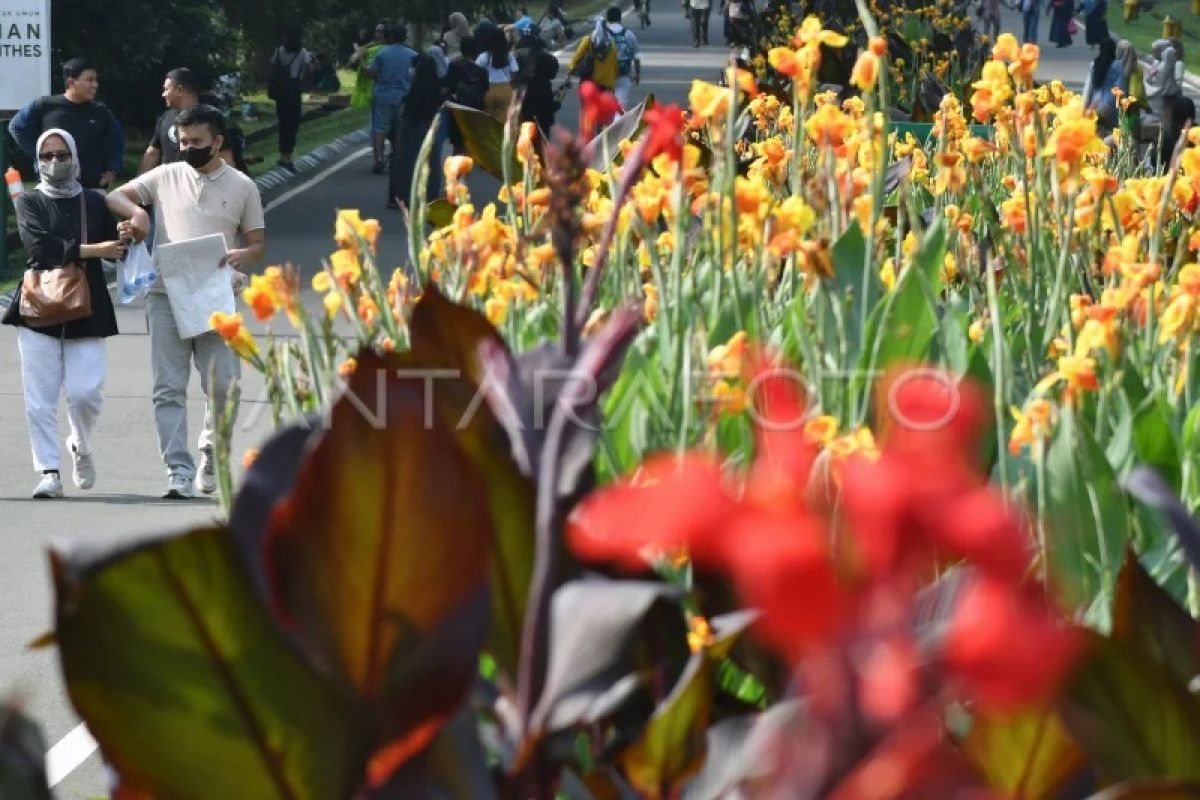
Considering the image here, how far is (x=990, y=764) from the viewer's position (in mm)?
1378

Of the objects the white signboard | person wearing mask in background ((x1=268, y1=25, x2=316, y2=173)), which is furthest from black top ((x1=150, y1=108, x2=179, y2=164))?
person wearing mask in background ((x1=268, y1=25, x2=316, y2=173))

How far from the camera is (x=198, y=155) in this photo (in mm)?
8781

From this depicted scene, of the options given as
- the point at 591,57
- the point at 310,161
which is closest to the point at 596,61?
the point at 591,57

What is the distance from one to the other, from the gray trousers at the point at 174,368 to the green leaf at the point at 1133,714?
7714mm

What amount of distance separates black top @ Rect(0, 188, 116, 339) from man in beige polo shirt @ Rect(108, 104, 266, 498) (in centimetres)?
20

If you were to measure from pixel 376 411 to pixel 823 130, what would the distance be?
71.6 inches

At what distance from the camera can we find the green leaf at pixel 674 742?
1451 mm

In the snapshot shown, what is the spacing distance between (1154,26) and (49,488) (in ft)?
163

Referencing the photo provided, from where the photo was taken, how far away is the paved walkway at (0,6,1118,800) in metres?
6.32

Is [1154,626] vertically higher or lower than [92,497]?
higher

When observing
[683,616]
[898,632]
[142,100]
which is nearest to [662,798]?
[683,616]

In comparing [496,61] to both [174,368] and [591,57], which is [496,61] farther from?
[174,368]

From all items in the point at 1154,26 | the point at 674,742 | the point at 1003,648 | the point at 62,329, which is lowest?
the point at 1154,26

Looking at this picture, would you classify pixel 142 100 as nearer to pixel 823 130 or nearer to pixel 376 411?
pixel 823 130
